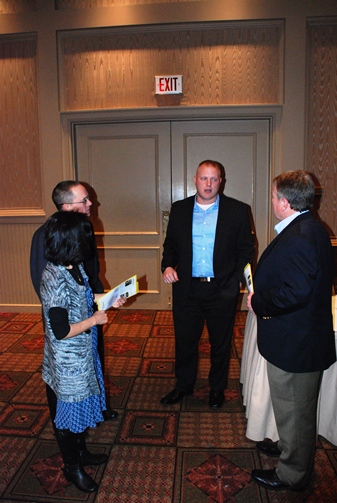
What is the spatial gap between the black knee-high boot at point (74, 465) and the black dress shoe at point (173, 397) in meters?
0.93

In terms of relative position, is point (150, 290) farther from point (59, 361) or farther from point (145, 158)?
point (59, 361)

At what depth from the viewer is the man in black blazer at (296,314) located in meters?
1.69

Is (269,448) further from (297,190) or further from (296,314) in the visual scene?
(297,190)

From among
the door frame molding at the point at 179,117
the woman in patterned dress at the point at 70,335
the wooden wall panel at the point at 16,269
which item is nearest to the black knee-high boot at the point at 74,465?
the woman in patterned dress at the point at 70,335

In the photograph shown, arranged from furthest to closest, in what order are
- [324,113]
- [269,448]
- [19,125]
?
1. [19,125]
2. [324,113]
3. [269,448]

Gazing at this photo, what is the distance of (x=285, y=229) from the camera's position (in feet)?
5.95

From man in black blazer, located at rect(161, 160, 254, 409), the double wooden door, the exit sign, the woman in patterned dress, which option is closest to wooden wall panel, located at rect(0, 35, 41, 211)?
the double wooden door

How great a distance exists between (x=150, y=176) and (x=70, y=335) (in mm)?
3443

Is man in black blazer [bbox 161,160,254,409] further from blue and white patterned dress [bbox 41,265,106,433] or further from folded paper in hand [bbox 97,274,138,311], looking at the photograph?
blue and white patterned dress [bbox 41,265,106,433]

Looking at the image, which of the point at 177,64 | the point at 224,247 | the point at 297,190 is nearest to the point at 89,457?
the point at 224,247

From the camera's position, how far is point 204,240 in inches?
107

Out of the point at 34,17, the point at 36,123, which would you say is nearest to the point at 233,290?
the point at 36,123

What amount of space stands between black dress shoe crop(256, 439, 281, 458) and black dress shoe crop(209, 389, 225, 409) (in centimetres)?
47

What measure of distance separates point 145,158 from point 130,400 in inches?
117
